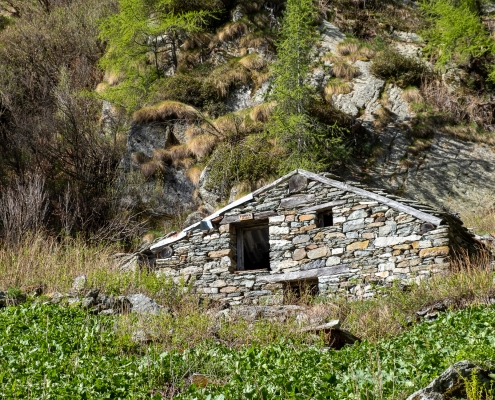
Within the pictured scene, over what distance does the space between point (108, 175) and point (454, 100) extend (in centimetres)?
1271

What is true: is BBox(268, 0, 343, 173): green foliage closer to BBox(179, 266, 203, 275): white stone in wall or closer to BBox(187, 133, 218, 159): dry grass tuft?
BBox(187, 133, 218, 159): dry grass tuft

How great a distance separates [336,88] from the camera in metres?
20.5

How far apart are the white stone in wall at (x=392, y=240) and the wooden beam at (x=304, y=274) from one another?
795mm

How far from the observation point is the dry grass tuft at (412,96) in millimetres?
20109

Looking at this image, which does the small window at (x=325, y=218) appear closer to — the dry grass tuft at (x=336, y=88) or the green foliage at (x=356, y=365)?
the green foliage at (x=356, y=365)

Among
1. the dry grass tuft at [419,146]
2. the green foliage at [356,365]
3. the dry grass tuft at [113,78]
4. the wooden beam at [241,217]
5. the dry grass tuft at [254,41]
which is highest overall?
the dry grass tuft at [254,41]

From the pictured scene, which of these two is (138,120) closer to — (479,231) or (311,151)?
(311,151)

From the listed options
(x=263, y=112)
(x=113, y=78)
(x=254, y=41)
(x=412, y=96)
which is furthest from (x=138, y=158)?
(x=412, y=96)

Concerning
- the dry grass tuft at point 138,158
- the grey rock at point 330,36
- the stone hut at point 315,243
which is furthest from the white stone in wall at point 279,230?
the grey rock at point 330,36

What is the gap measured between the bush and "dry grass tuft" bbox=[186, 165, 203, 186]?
8250mm

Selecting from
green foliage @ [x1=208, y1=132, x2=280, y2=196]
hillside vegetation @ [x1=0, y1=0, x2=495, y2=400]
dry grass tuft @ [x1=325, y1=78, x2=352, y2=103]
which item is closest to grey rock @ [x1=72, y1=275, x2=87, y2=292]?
hillside vegetation @ [x1=0, y1=0, x2=495, y2=400]

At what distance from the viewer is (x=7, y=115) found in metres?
21.6

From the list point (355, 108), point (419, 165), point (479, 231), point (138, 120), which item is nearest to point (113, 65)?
point (138, 120)

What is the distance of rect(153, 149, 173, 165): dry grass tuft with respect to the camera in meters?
18.6
